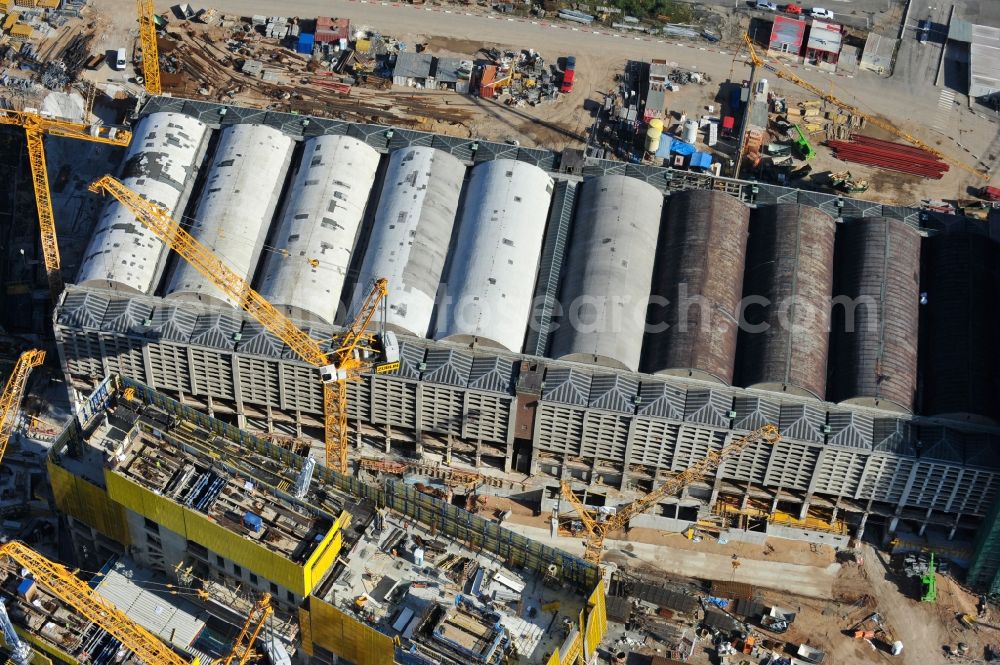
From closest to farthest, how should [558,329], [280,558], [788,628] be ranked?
[280,558] → [788,628] → [558,329]

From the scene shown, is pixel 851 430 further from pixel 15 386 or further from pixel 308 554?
pixel 15 386

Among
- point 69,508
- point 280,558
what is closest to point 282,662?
point 280,558

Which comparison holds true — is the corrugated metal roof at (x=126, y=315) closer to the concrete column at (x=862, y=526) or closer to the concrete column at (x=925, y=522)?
the concrete column at (x=862, y=526)

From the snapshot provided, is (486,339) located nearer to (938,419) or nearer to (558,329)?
(558,329)

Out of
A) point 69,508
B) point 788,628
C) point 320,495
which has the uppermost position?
point 320,495

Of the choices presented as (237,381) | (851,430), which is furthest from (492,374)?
(851,430)

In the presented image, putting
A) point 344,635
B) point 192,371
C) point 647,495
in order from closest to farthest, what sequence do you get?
1. point 344,635
2. point 192,371
3. point 647,495

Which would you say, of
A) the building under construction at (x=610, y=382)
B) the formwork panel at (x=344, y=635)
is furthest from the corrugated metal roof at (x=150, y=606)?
the building under construction at (x=610, y=382)
